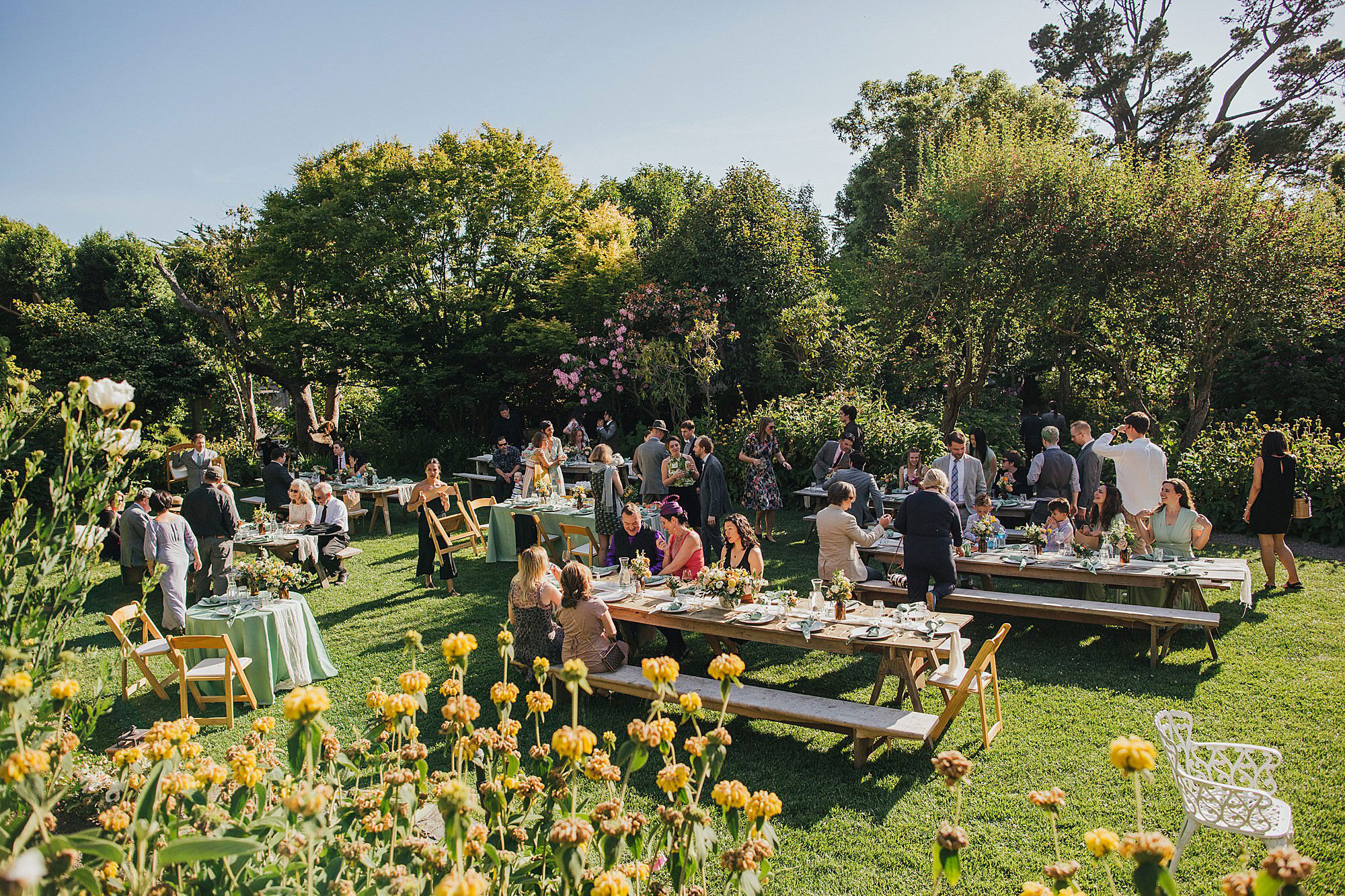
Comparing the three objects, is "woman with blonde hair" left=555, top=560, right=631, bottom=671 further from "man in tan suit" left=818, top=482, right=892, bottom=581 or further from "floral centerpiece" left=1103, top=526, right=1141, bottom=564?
"floral centerpiece" left=1103, top=526, right=1141, bottom=564

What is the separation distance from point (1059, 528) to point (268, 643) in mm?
7820

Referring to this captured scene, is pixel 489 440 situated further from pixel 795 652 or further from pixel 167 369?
pixel 795 652

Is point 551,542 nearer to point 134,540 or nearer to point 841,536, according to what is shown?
point 841,536

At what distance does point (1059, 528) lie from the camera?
8.38 m

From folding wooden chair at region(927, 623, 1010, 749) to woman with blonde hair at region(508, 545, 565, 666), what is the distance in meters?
2.92

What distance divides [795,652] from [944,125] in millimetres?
21196

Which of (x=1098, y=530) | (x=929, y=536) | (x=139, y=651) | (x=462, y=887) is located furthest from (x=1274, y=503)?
(x=139, y=651)

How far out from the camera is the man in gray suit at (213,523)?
9.11 metres

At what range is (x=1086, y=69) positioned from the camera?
27.6 metres

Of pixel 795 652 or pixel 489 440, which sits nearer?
pixel 795 652

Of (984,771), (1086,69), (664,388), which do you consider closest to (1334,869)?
(984,771)

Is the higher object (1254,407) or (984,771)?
(1254,407)

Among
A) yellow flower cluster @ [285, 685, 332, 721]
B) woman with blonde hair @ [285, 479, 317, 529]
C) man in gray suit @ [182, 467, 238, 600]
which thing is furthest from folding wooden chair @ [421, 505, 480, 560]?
yellow flower cluster @ [285, 685, 332, 721]

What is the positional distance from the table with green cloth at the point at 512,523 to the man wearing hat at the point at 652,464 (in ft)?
1.55
